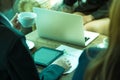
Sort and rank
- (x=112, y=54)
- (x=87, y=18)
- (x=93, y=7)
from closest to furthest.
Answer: (x=112, y=54) < (x=87, y=18) < (x=93, y=7)

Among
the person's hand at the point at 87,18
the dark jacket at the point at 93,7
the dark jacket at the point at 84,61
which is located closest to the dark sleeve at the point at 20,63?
the dark jacket at the point at 84,61

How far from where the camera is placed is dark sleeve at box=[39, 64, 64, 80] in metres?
1.35

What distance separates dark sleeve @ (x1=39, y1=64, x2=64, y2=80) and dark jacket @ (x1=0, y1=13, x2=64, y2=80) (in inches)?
5.5

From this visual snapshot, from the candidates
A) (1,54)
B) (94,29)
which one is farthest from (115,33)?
(94,29)

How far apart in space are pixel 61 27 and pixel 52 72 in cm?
44

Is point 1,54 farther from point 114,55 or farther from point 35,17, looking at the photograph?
point 35,17

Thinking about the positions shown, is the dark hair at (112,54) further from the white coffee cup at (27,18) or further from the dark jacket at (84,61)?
the white coffee cup at (27,18)

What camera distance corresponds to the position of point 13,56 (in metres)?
1.10

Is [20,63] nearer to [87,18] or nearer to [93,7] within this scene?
[87,18]

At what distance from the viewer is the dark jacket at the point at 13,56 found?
3.59 feet

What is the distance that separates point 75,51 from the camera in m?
1.63

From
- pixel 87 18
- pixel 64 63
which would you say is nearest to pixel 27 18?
pixel 64 63

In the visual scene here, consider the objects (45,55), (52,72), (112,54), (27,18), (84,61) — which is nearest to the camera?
(112,54)

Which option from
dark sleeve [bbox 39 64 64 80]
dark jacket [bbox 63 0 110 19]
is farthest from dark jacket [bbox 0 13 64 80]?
dark jacket [bbox 63 0 110 19]
